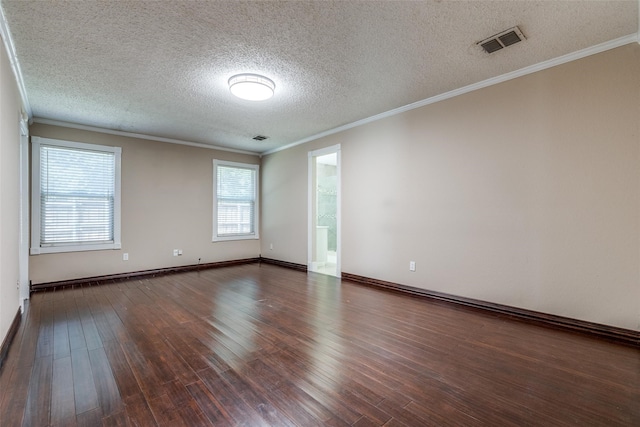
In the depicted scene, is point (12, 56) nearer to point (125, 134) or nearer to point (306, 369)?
point (125, 134)

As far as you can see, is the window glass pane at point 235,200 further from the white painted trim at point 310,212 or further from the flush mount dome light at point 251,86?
the flush mount dome light at point 251,86

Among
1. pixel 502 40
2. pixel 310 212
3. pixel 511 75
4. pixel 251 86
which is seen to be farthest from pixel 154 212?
pixel 511 75

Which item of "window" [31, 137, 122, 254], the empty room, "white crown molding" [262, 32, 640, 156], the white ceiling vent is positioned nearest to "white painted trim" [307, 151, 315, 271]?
the empty room

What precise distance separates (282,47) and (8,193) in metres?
2.71

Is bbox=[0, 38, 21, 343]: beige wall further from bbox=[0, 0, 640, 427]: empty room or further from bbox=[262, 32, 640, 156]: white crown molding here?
bbox=[262, 32, 640, 156]: white crown molding

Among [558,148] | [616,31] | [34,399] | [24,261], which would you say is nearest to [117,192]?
[24,261]

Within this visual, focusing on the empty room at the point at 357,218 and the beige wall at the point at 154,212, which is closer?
the empty room at the point at 357,218

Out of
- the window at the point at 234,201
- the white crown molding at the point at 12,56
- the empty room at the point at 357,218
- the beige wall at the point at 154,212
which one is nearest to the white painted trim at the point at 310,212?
the empty room at the point at 357,218

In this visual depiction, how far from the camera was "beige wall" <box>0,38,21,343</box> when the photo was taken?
2.33 metres

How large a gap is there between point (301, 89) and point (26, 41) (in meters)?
2.48

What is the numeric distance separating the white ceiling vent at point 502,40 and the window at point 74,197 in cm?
558

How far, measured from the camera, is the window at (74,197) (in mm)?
4383

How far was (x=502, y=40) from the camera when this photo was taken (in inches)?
98.8

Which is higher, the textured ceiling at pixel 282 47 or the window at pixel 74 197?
the textured ceiling at pixel 282 47
